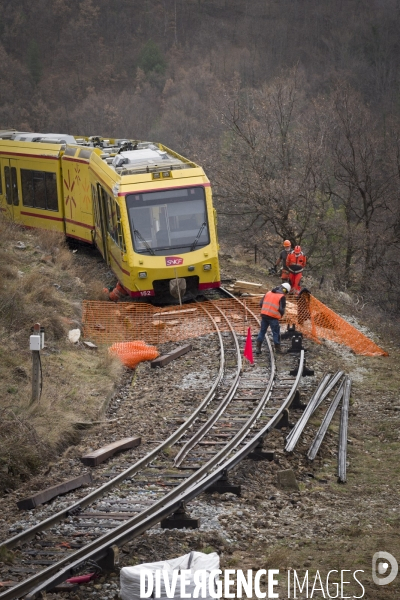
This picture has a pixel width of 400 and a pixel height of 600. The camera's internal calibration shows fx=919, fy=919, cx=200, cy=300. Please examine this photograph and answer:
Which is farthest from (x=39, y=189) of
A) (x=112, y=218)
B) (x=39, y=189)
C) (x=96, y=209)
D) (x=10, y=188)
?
(x=112, y=218)

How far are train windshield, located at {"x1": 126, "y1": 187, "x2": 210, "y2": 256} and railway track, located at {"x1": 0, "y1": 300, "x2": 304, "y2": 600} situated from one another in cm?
449

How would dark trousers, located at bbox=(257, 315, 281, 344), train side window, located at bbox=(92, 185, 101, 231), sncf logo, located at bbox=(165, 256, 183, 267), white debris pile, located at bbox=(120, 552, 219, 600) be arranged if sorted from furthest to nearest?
1. train side window, located at bbox=(92, 185, 101, 231)
2. sncf logo, located at bbox=(165, 256, 183, 267)
3. dark trousers, located at bbox=(257, 315, 281, 344)
4. white debris pile, located at bbox=(120, 552, 219, 600)

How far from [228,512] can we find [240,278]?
15470 mm

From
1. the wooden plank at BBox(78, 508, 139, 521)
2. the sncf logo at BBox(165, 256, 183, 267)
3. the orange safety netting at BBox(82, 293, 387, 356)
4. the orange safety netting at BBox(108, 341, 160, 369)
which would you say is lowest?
the orange safety netting at BBox(82, 293, 387, 356)

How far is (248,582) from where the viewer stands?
317 inches

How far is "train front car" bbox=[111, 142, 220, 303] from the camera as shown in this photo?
19703mm

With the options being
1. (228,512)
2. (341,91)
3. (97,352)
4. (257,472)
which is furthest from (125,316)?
(341,91)

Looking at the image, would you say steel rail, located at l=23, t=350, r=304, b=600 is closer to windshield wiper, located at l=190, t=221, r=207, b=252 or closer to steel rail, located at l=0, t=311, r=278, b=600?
steel rail, located at l=0, t=311, r=278, b=600

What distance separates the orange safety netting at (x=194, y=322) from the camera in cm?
1881

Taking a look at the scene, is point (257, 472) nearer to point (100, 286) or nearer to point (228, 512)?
point (228, 512)

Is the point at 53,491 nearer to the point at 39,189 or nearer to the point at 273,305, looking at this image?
the point at 273,305

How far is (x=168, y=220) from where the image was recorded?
786 inches

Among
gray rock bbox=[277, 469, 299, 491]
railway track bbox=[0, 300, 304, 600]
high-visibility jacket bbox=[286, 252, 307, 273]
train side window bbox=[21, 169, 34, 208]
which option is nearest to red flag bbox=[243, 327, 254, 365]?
railway track bbox=[0, 300, 304, 600]

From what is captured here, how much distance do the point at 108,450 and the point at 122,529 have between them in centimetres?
269
